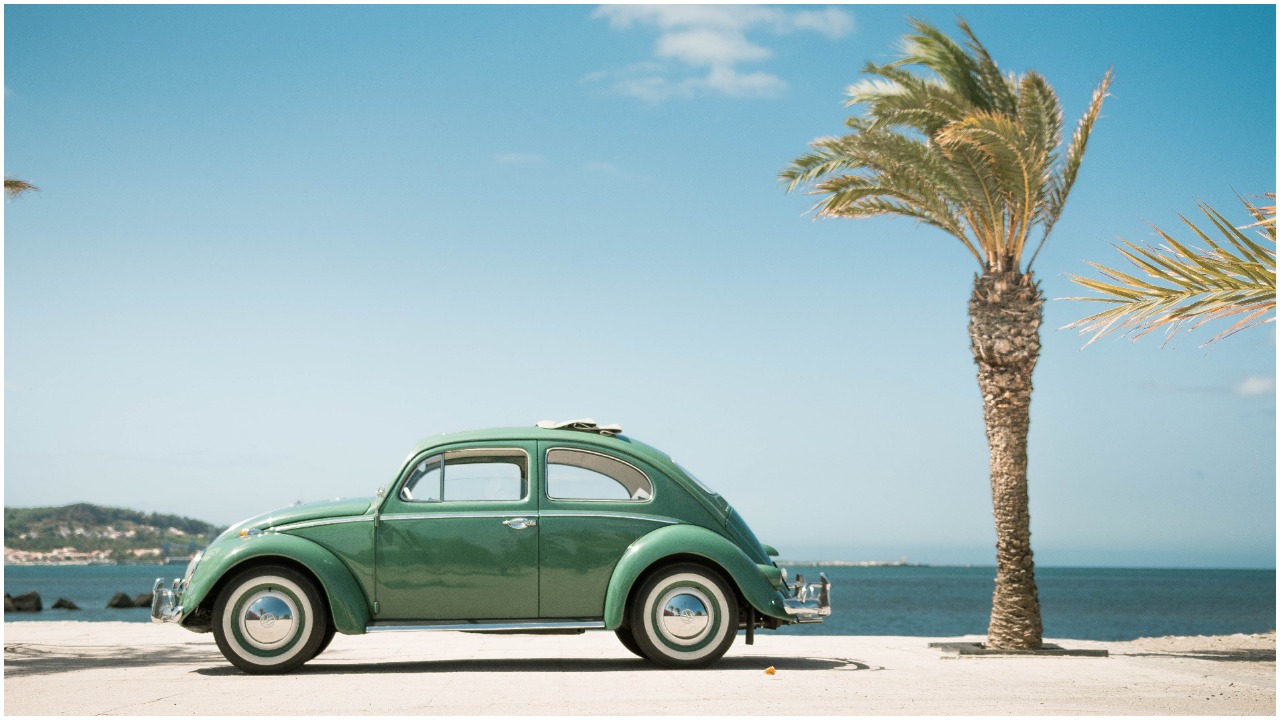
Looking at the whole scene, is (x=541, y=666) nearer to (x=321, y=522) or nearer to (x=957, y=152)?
(x=321, y=522)

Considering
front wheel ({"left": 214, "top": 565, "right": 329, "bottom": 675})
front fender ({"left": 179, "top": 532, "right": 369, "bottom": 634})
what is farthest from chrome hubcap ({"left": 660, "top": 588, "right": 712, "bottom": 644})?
front wheel ({"left": 214, "top": 565, "right": 329, "bottom": 675})

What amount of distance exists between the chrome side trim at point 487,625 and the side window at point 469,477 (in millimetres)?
938

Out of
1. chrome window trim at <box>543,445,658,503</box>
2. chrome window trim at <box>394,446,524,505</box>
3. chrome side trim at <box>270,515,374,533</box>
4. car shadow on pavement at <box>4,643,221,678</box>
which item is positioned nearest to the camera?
chrome side trim at <box>270,515,374,533</box>

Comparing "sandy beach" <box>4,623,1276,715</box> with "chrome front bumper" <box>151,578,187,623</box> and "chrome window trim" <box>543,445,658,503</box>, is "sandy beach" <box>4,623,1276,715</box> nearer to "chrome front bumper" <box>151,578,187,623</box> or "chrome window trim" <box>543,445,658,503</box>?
"chrome front bumper" <box>151,578,187,623</box>

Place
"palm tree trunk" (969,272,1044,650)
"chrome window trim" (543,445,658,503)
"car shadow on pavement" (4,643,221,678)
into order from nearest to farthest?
"chrome window trim" (543,445,658,503) < "car shadow on pavement" (4,643,221,678) < "palm tree trunk" (969,272,1044,650)

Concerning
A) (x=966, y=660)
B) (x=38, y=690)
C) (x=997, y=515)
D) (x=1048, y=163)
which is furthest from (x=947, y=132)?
(x=38, y=690)

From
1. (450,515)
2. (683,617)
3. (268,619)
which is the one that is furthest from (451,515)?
(683,617)

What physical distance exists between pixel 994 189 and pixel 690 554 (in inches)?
247

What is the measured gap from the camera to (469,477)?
964 centimetres

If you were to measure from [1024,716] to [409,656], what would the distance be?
6350 millimetres

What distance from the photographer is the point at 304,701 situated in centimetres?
766

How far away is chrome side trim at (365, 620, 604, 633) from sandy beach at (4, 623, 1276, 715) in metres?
0.36

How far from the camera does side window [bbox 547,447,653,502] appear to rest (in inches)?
380

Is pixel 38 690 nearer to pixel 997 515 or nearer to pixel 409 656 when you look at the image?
pixel 409 656
